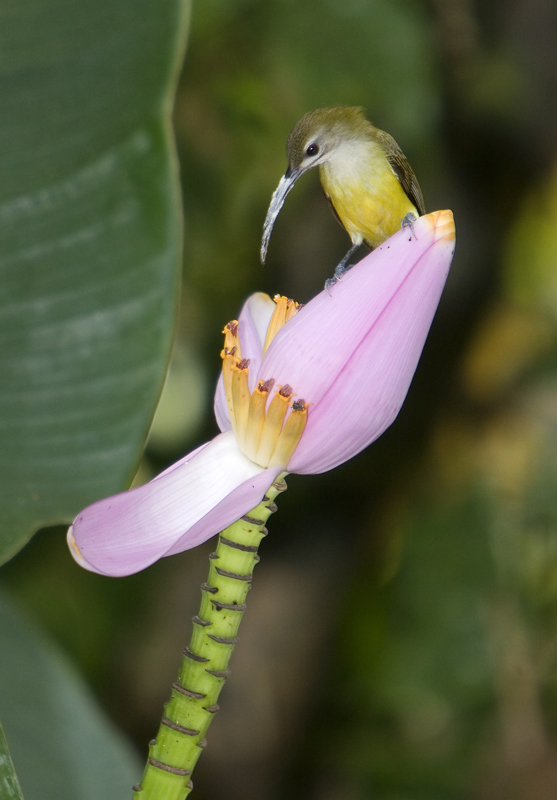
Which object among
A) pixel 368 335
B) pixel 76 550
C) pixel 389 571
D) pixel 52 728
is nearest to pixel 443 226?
pixel 368 335

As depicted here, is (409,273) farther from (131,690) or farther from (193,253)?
(131,690)

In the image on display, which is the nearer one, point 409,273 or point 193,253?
point 409,273

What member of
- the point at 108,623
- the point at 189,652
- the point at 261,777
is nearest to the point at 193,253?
the point at 108,623

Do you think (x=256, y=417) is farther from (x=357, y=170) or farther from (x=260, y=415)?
(x=357, y=170)

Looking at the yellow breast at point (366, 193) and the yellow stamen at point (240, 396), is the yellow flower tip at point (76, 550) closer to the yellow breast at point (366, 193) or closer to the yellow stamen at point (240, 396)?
the yellow stamen at point (240, 396)

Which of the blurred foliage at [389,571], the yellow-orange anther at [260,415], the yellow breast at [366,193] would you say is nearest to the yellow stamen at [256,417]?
the yellow-orange anther at [260,415]

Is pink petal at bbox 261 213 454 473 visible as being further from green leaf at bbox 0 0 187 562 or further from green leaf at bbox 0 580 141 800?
green leaf at bbox 0 580 141 800
